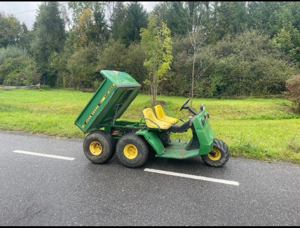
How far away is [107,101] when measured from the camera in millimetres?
3965

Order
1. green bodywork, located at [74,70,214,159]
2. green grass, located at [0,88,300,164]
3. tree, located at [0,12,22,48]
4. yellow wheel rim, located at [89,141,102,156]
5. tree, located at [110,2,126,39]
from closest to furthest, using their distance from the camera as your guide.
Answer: green bodywork, located at [74,70,214,159] → yellow wheel rim, located at [89,141,102,156] → green grass, located at [0,88,300,164] → tree, located at [110,2,126,39] → tree, located at [0,12,22,48]

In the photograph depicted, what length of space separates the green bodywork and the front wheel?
0.75ft

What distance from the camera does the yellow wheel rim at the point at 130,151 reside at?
13.1 feet

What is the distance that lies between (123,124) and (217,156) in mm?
2120

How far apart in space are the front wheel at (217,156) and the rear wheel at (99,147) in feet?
5.99

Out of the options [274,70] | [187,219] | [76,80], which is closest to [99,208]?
[187,219]

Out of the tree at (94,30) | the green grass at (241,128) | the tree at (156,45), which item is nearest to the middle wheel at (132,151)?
the green grass at (241,128)

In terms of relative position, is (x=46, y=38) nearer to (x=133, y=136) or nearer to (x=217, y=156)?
(x=133, y=136)

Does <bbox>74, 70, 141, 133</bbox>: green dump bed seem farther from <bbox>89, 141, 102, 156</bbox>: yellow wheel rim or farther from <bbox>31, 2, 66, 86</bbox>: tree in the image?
<bbox>31, 2, 66, 86</bbox>: tree

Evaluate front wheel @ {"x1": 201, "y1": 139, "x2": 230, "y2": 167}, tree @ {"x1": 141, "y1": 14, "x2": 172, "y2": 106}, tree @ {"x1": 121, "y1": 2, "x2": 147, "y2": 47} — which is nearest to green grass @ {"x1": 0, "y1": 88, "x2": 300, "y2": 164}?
front wheel @ {"x1": 201, "y1": 139, "x2": 230, "y2": 167}

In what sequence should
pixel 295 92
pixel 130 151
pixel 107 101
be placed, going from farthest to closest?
pixel 295 92 < pixel 130 151 < pixel 107 101

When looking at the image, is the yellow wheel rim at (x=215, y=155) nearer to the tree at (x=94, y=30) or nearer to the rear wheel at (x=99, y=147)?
the rear wheel at (x=99, y=147)

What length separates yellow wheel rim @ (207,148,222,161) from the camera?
395 centimetres

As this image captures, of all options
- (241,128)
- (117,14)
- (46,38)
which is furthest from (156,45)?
(46,38)
